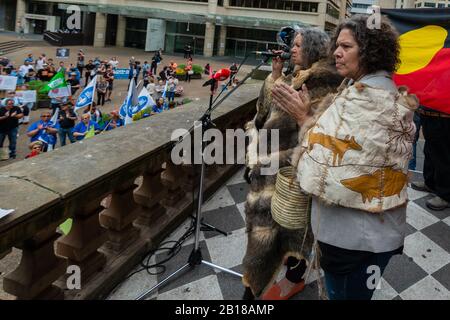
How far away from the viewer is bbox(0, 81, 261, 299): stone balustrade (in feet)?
6.23

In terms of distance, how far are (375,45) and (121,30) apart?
2169 inches

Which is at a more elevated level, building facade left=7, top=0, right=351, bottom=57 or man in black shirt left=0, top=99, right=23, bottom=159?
building facade left=7, top=0, right=351, bottom=57

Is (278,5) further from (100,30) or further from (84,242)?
(84,242)

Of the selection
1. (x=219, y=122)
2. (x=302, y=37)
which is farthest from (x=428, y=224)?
(x=302, y=37)

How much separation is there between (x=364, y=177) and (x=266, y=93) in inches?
51.4

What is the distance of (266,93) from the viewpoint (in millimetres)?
2691

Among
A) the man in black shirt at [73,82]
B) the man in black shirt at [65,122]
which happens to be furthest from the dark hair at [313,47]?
the man in black shirt at [73,82]

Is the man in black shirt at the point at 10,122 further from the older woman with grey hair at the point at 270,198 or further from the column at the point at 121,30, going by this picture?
the column at the point at 121,30

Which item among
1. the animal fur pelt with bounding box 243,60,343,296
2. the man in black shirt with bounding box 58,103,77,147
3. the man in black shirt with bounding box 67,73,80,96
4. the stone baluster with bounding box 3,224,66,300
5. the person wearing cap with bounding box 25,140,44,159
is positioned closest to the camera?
the stone baluster with bounding box 3,224,66,300

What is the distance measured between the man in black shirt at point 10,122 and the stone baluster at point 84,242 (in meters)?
10.2

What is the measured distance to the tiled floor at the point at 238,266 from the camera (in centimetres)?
268

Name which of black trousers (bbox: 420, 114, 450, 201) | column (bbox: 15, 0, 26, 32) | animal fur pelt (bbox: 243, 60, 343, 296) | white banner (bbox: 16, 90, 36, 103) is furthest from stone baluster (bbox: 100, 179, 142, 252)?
column (bbox: 15, 0, 26, 32)

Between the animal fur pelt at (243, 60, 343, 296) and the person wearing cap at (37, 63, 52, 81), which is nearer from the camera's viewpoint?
the animal fur pelt at (243, 60, 343, 296)

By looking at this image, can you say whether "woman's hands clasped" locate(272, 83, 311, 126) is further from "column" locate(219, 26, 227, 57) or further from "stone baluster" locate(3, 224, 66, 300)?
"column" locate(219, 26, 227, 57)
